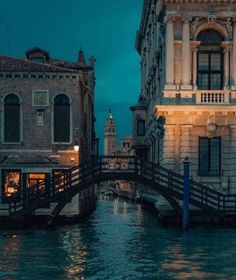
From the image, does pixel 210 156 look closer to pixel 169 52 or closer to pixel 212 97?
pixel 212 97

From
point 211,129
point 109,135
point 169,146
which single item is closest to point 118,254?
point 169,146

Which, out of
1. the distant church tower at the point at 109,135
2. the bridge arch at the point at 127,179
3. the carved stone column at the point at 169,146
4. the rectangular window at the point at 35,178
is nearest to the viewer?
the bridge arch at the point at 127,179

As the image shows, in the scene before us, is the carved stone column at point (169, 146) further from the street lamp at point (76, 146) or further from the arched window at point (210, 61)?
the street lamp at point (76, 146)

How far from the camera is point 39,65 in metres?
36.9

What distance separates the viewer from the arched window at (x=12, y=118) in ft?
118

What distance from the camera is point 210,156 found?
1329 inches

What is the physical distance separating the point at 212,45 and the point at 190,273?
57.7 feet

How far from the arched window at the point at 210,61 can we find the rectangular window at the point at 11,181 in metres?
10.9

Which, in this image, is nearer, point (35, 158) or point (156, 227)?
point (156, 227)

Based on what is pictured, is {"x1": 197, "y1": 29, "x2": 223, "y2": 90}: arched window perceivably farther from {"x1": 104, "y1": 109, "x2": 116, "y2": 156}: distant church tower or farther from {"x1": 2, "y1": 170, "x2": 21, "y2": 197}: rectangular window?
{"x1": 104, "y1": 109, "x2": 116, "y2": 156}: distant church tower

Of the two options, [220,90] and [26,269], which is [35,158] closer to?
[220,90]

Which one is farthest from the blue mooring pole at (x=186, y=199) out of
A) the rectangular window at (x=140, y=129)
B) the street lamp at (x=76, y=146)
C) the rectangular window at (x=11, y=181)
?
the rectangular window at (x=140, y=129)

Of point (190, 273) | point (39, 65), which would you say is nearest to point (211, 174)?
point (39, 65)

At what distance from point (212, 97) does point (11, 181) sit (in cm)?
1169
